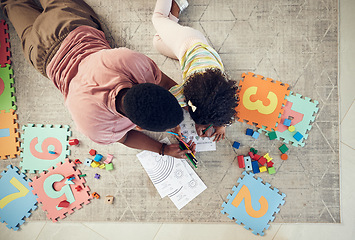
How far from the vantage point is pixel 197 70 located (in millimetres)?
812

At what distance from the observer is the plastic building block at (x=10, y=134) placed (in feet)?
4.08

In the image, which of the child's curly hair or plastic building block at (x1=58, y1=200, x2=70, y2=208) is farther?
plastic building block at (x1=58, y1=200, x2=70, y2=208)

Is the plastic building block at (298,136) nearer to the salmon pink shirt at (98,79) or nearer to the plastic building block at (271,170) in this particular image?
the plastic building block at (271,170)

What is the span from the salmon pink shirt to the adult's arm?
223 mm

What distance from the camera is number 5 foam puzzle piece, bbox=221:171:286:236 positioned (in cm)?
116

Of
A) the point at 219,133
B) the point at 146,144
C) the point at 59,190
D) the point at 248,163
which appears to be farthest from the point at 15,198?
the point at 248,163

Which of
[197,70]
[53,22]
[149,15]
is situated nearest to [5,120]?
[53,22]

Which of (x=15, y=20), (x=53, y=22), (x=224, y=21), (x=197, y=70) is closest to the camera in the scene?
(x=197, y=70)

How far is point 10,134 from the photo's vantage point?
4.08ft

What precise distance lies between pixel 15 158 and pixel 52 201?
0.32m

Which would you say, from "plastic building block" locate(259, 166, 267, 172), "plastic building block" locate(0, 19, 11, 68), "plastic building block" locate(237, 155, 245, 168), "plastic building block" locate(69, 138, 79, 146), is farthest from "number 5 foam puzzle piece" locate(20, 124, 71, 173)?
"plastic building block" locate(259, 166, 267, 172)

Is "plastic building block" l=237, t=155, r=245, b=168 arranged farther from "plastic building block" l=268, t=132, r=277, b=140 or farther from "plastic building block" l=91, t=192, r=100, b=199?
"plastic building block" l=91, t=192, r=100, b=199

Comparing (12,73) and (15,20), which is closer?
(15,20)

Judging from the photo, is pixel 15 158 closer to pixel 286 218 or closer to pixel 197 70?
pixel 197 70
